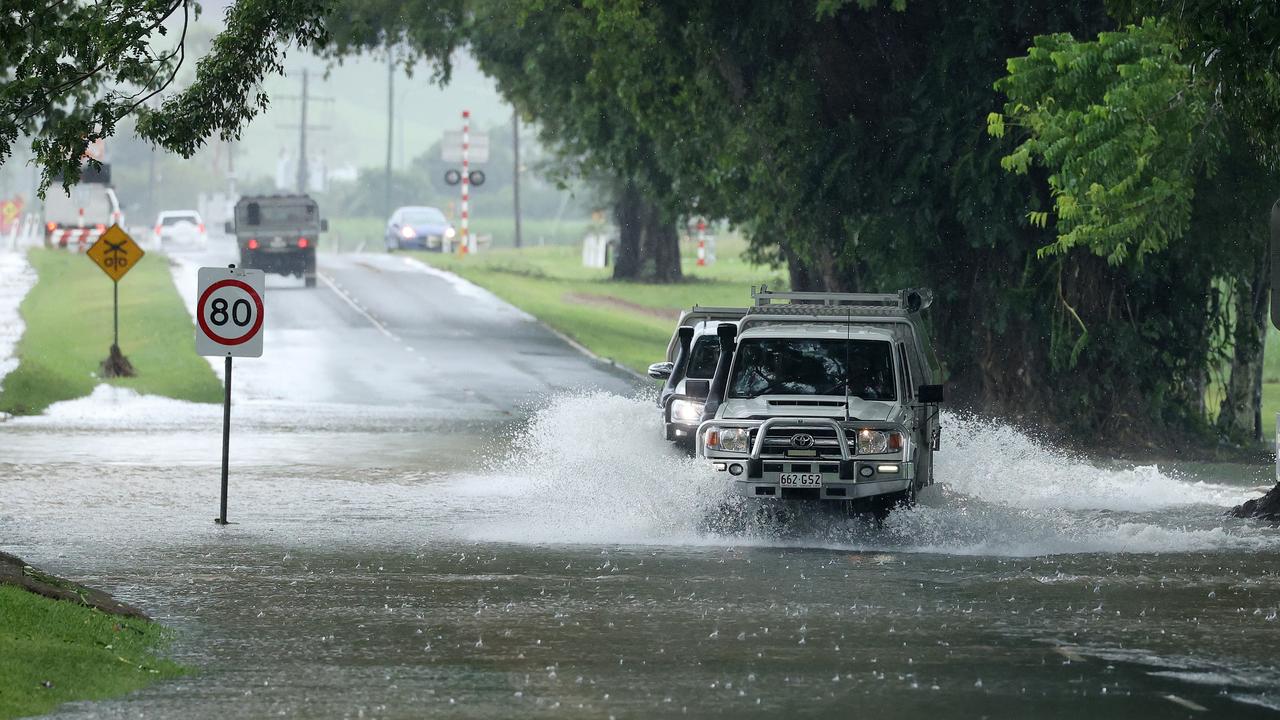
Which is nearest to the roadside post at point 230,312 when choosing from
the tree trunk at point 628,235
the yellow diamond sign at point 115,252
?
the yellow diamond sign at point 115,252

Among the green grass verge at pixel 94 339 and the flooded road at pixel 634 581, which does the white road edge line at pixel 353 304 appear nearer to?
the green grass verge at pixel 94 339

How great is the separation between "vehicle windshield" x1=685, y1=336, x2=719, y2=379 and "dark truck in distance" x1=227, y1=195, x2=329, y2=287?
39.4 meters

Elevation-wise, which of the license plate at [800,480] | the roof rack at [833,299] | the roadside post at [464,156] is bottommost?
the license plate at [800,480]

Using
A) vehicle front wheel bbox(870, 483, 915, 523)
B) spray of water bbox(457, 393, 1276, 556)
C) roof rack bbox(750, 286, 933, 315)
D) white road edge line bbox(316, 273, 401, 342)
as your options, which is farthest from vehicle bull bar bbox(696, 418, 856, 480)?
white road edge line bbox(316, 273, 401, 342)

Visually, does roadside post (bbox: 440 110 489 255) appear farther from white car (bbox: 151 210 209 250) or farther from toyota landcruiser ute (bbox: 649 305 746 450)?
toyota landcruiser ute (bbox: 649 305 746 450)

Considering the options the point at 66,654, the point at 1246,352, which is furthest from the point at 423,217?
the point at 66,654

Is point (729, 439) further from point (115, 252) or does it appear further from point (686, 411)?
point (115, 252)

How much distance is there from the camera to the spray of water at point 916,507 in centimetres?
1661

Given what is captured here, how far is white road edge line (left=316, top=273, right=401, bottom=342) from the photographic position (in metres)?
47.2

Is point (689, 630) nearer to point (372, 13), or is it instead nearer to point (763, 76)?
point (763, 76)

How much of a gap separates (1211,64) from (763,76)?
1507 centimetres

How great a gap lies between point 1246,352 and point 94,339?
2558cm

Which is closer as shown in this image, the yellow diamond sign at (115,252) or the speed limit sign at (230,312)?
the speed limit sign at (230,312)

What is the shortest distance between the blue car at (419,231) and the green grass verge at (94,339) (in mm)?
20456
